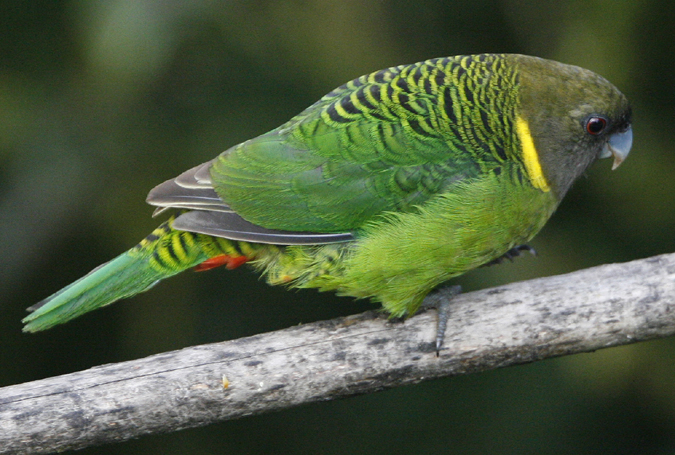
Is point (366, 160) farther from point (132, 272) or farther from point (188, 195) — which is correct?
point (132, 272)

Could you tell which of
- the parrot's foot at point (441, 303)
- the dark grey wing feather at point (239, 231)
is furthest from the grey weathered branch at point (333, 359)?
the dark grey wing feather at point (239, 231)

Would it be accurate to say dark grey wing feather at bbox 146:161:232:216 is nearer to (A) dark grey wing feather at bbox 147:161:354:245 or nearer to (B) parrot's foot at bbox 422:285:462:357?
(A) dark grey wing feather at bbox 147:161:354:245

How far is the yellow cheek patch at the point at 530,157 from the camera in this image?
2826 millimetres

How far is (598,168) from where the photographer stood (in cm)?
Result: 390

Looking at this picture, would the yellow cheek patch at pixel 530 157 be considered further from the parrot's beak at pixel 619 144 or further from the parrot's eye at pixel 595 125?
the parrot's beak at pixel 619 144

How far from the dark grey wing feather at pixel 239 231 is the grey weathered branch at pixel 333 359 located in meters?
0.33

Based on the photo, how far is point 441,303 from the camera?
2820mm

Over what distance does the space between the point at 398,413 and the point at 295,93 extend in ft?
5.90

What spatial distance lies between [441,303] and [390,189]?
19.2 inches

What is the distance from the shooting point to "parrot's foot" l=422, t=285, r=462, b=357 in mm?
2676

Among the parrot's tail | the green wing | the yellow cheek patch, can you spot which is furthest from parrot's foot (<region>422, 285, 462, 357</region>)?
the parrot's tail

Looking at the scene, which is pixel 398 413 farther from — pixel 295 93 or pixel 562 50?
pixel 562 50

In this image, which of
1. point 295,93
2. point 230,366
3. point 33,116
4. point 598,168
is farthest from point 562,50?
point 33,116

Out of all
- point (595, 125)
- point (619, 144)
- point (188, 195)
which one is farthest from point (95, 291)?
point (619, 144)
